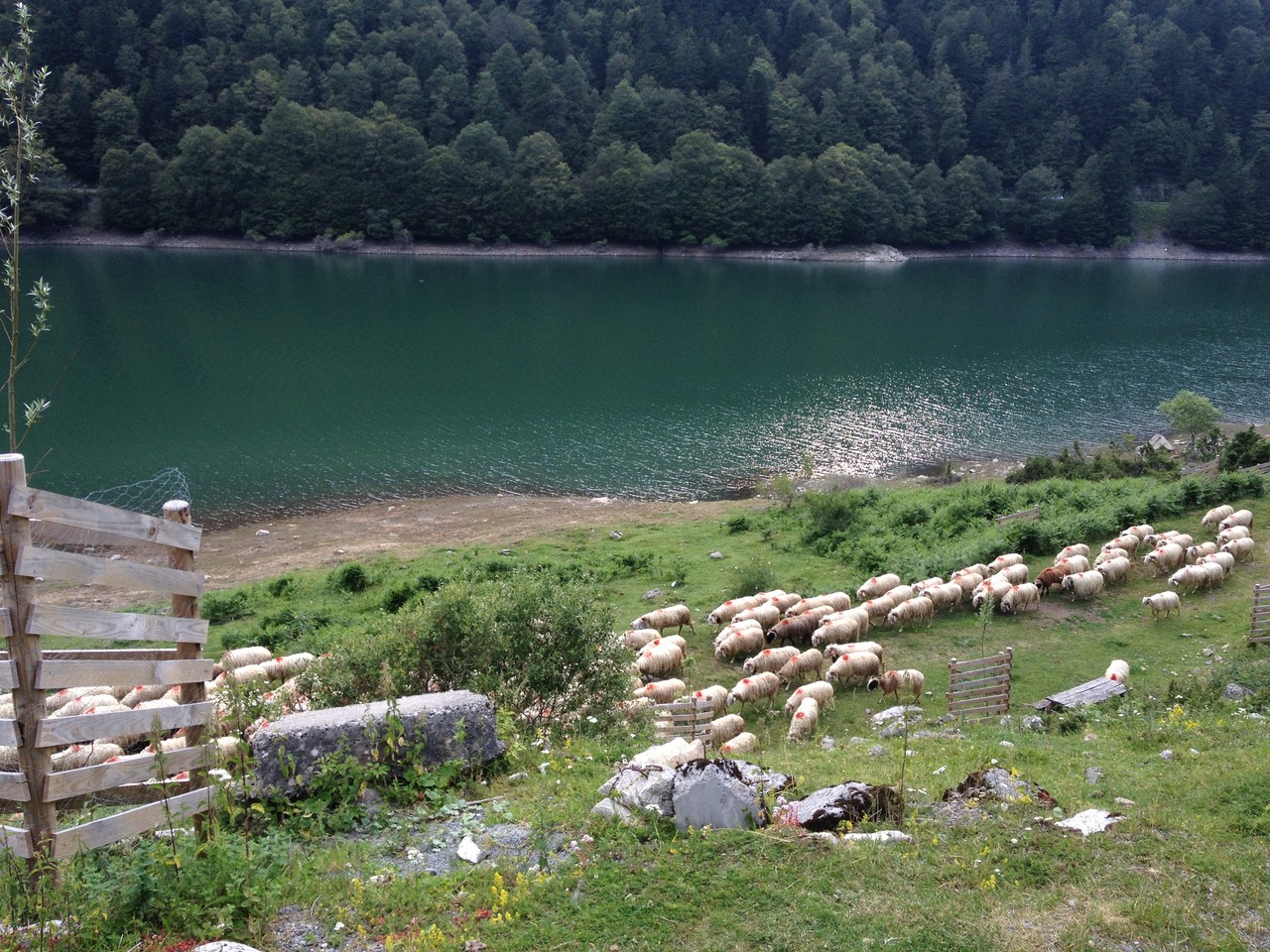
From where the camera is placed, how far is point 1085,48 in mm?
145750

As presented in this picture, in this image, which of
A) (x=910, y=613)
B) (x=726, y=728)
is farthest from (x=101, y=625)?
(x=910, y=613)

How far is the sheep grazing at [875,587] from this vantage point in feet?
66.7

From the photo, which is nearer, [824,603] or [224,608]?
[824,603]

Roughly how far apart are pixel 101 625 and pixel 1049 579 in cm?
1856

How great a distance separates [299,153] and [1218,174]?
4256 inches

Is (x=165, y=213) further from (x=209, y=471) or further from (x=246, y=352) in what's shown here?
(x=209, y=471)

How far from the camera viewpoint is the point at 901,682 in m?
16.0

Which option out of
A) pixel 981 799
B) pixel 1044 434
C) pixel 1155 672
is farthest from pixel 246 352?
pixel 981 799

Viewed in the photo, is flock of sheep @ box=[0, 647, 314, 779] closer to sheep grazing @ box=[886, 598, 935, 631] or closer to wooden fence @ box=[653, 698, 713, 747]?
wooden fence @ box=[653, 698, 713, 747]

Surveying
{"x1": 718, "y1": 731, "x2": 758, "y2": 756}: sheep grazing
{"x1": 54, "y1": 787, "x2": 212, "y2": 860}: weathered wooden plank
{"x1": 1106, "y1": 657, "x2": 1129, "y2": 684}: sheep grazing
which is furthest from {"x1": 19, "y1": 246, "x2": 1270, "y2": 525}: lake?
{"x1": 1106, "y1": 657, "x2": 1129, "y2": 684}: sheep grazing

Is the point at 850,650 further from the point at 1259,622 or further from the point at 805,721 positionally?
the point at 1259,622

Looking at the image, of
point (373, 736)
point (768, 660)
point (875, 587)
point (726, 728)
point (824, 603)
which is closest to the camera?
point (373, 736)

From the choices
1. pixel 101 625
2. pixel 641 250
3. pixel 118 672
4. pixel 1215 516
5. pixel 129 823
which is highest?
pixel 641 250

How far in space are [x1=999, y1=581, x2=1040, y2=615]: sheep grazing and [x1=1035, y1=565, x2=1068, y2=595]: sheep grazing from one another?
78cm
